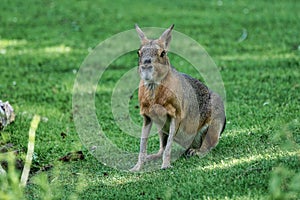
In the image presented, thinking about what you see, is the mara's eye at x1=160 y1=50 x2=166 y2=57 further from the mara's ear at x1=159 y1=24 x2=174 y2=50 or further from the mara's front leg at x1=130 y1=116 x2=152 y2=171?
the mara's front leg at x1=130 y1=116 x2=152 y2=171

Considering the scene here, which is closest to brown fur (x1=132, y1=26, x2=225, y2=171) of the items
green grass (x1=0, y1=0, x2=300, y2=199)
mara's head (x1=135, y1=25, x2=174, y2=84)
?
mara's head (x1=135, y1=25, x2=174, y2=84)

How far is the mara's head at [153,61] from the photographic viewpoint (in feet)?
15.5

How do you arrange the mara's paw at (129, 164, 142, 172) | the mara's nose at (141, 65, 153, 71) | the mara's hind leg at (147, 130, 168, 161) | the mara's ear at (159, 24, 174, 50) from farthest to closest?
1. the mara's hind leg at (147, 130, 168, 161)
2. the mara's paw at (129, 164, 142, 172)
3. the mara's ear at (159, 24, 174, 50)
4. the mara's nose at (141, 65, 153, 71)

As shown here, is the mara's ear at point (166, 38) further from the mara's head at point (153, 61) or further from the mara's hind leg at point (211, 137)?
the mara's hind leg at point (211, 137)

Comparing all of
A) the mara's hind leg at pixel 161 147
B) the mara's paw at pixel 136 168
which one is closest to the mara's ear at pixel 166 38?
the mara's hind leg at pixel 161 147

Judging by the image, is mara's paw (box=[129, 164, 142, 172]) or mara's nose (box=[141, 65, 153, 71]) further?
mara's paw (box=[129, 164, 142, 172])

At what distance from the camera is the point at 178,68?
28.7ft

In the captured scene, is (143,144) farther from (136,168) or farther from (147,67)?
(147,67)

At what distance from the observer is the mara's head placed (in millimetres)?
4723

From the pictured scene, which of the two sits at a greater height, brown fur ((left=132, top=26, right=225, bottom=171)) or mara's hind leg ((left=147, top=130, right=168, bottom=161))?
brown fur ((left=132, top=26, right=225, bottom=171))

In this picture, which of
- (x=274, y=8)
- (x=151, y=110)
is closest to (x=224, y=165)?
(x=151, y=110)

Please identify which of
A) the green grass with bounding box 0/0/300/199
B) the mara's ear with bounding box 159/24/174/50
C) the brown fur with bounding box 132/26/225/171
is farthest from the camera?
the mara's ear with bounding box 159/24/174/50

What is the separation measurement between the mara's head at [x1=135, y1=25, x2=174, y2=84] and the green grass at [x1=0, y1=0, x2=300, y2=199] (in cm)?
73

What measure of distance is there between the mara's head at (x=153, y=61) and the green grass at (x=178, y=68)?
73cm
